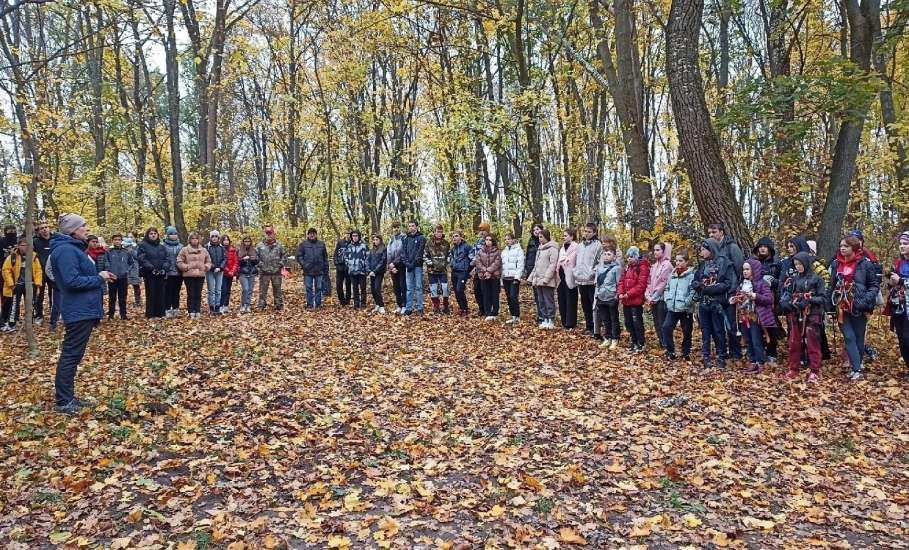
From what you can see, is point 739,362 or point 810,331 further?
point 739,362

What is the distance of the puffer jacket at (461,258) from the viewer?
12.8m

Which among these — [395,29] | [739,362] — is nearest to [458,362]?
[739,362]

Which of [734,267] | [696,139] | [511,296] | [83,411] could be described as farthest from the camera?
[511,296]

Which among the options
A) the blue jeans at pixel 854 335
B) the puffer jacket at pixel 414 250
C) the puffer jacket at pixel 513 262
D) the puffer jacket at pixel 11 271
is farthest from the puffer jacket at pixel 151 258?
the blue jeans at pixel 854 335

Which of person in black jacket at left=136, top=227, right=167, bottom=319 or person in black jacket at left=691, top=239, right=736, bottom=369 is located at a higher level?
person in black jacket at left=136, top=227, right=167, bottom=319

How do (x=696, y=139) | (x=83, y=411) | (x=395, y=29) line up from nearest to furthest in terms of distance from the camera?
(x=83, y=411), (x=696, y=139), (x=395, y=29)

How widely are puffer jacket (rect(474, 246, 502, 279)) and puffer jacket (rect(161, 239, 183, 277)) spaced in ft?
20.5

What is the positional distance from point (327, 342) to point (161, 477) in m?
5.18

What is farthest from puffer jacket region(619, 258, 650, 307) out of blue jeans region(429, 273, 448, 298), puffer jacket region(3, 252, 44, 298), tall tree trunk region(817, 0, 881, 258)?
puffer jacket region(3, 252, 44, 298)

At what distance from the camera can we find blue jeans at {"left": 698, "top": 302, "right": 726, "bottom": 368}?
8.70 meters

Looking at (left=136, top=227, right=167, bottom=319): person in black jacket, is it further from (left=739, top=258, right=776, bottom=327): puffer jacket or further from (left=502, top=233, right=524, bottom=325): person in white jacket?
(left=739, top=258, right=776, bottom=327): puffer jacket

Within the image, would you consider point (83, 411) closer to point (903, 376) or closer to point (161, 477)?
point (161, 477)

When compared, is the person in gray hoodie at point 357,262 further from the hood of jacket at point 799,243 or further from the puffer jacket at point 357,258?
the hood of jacket at point 799,243

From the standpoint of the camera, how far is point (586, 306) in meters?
11.0
